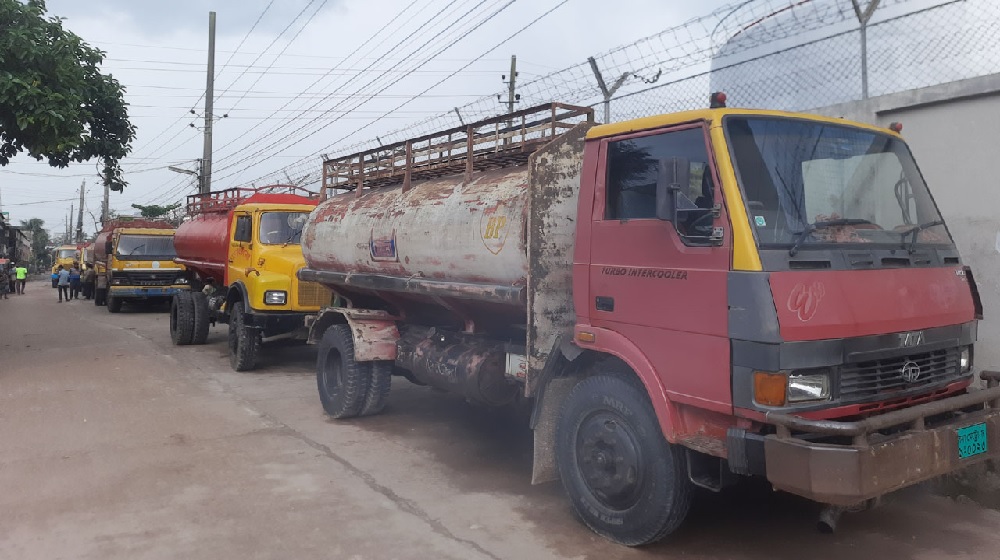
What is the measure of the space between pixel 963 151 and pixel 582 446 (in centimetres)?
383

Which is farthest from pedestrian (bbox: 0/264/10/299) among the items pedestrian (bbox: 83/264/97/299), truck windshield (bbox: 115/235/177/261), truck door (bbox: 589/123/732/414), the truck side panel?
truck door (bbox: 589/123/732/414)

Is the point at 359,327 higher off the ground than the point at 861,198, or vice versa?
the point at 861,198

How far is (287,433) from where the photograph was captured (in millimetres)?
6809

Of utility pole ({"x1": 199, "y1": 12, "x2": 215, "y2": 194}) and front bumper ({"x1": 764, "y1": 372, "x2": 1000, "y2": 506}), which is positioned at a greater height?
utility pole ({"x1": 199, "y1": 12, "x2": 215, "y2": 194})

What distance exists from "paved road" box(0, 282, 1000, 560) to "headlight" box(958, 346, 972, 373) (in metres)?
1.05

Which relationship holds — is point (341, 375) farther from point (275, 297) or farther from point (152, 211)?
point (152, 211)

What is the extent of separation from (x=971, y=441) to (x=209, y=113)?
24.1 metres

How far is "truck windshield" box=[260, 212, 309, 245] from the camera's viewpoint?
10133 millimetres

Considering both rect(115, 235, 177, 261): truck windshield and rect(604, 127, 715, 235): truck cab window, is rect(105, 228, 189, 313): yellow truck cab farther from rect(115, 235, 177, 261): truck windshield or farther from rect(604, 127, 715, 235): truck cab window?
rect(604, 127, 715, 235): truck cab window

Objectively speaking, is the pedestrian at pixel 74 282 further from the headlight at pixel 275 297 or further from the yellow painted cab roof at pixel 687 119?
the yellow painted cab roof at pixel 687 119

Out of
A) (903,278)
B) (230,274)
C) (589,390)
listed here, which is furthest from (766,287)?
(230,274)

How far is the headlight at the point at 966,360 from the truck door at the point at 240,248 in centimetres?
854

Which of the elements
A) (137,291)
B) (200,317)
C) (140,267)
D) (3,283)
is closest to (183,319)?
(200,317)

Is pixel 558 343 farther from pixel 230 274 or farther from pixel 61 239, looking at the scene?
pixel 61 239
